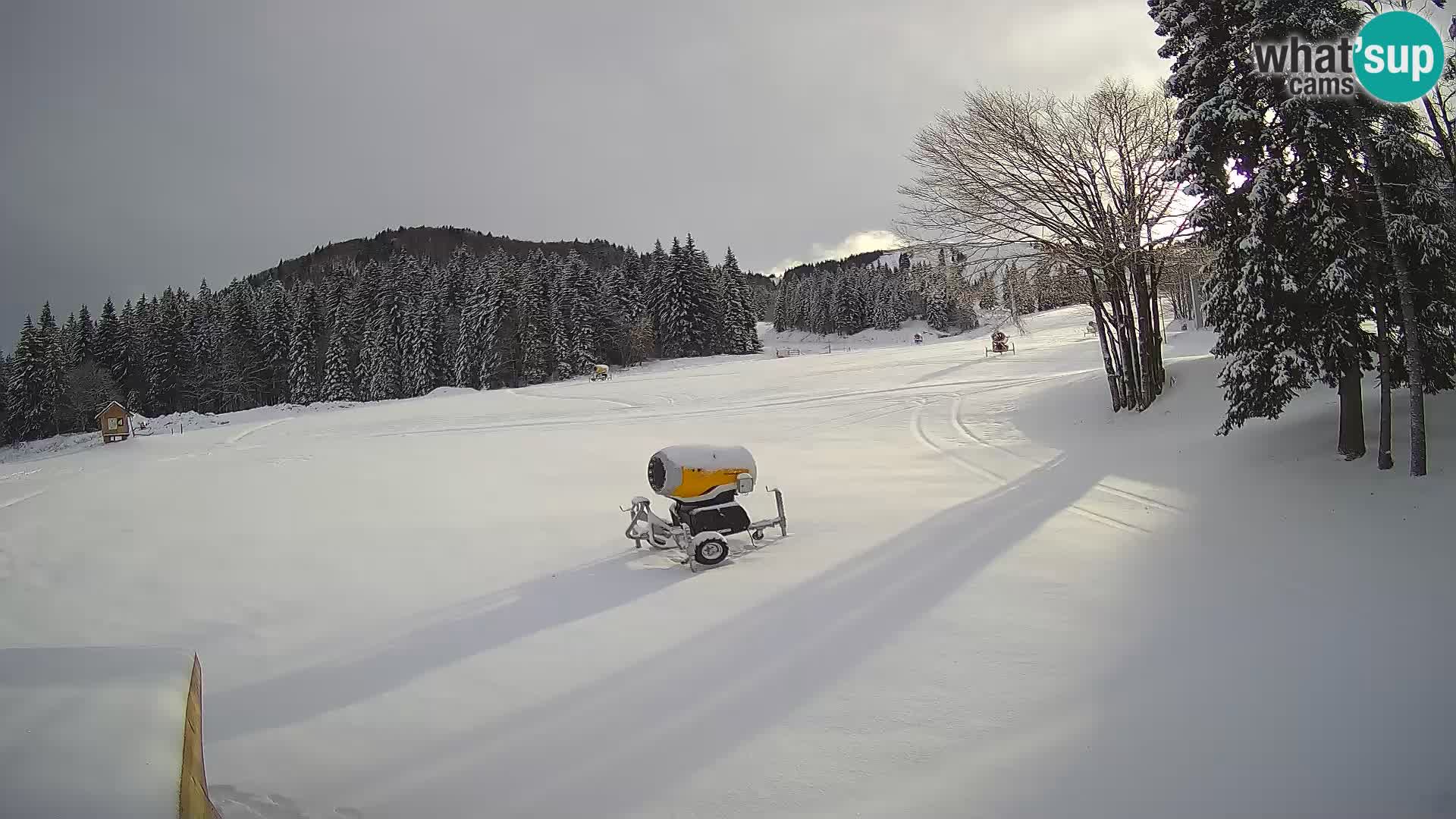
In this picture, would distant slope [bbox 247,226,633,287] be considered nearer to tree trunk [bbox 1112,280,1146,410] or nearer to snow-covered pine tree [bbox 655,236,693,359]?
snow-covered pine tree [bbox 655,236,693,359]

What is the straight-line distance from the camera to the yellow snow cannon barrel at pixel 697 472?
713 centimetres

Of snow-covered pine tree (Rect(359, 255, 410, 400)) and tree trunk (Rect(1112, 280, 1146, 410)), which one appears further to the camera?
snow-covered pine tree (Rect(359, 255, 410, 400))

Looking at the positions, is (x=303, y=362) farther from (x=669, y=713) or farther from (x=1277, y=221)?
(x=1277, y=221)

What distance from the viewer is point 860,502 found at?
9.67 metres

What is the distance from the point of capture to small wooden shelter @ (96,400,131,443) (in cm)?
2488

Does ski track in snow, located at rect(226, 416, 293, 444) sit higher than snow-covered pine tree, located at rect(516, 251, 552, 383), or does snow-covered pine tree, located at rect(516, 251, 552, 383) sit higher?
snow-covered pine tree, located at rect(516, 251, 552, 383)

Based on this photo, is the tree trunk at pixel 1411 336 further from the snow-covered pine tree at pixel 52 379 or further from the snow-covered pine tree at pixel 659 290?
the snow-covered pine tree at pixel 659 290

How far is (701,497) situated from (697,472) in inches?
12.7

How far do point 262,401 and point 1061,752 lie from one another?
7345cm

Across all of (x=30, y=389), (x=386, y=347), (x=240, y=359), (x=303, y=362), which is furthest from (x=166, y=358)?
(x=30, y=389)

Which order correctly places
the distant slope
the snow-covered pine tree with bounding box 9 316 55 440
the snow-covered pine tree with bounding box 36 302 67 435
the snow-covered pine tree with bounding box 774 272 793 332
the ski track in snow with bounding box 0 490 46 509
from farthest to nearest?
the distant slope, the snow-covered pine tree with bounding box 774 272 793 332, the snow-covered pine tree with bounding box 36 302 67 435, the snow-covered pine tree with bounding box 9 316 55 440, the ski track in snow with bounding box 0 490 46 509

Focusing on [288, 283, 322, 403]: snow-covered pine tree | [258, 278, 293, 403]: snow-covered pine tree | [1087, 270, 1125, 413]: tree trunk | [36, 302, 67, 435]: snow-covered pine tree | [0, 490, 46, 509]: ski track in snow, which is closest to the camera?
[0, 490, 46, 509]: ski track in snow

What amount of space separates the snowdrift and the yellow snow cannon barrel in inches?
192

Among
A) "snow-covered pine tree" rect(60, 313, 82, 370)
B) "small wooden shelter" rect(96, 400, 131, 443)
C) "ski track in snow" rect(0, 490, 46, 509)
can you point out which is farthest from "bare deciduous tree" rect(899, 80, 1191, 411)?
"snow-covered pine tree" rect(60, 313, 82, 370)
